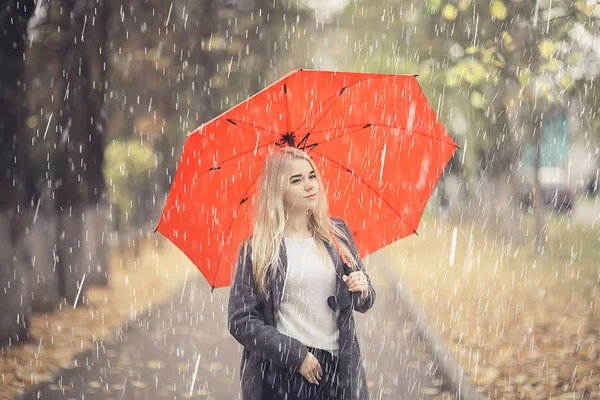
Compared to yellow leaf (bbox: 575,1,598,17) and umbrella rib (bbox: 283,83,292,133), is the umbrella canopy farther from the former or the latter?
yellow leaf (bbox: 575,1,598,17)

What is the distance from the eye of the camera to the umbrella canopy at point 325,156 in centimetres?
376

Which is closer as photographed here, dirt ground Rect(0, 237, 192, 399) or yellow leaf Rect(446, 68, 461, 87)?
dirt ground Rect(0, 237, 192, 399)

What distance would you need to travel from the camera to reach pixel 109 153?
2278 cm

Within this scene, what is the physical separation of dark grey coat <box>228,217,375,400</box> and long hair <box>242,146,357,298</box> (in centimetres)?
4

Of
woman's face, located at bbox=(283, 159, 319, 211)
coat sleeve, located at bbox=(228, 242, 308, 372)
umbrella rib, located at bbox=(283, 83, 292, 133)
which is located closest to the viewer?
coat sleeve, located at bbox=(228, 242, 308, 372)

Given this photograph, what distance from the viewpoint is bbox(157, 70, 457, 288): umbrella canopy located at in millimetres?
3764

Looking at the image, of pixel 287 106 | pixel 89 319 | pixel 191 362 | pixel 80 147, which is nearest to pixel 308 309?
pixel 287 106

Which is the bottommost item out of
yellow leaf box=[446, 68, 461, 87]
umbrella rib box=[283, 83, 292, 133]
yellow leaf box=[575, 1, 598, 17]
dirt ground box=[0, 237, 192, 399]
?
dirt ground box=[0, 237, 192, 399]

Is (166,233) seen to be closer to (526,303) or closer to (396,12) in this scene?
(526,303)

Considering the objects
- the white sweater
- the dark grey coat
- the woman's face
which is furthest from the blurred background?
the woman's face

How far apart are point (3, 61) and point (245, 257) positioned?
623 centimetres

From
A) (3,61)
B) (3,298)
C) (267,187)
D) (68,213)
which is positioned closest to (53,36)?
(68,213)

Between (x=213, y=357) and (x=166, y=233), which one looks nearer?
(x=166, y=233)

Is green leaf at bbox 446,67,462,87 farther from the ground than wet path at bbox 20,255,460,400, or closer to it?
farther from the ground
